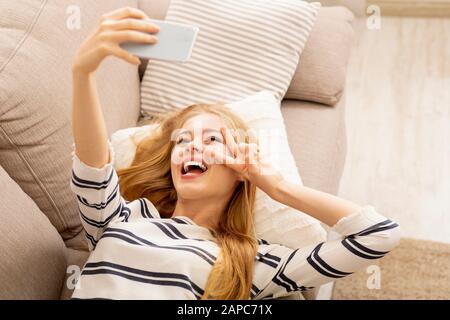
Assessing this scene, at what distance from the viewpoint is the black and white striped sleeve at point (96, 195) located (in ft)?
3.79

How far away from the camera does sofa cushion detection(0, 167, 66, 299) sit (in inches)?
48.2

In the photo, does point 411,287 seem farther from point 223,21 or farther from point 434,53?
point 434,53

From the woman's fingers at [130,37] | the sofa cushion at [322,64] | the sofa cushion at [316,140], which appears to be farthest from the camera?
the sofa cushion at [322,64]

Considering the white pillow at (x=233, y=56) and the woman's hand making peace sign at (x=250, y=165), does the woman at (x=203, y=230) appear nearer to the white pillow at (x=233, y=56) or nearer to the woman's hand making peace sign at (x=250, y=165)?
the woman's hand making peace sign at (x=250, y=165)

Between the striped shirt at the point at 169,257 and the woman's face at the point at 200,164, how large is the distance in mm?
113

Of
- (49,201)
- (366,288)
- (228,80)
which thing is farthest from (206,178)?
(366,288)

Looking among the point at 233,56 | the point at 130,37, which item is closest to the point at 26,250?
the point at 130,37

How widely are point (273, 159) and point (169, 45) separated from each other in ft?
1.98

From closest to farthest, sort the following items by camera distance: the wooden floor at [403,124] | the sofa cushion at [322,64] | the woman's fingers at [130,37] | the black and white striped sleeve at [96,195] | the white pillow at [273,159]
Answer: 1. the woman's fingers at [130,37]
2. the black and white striped sleeve at [96,195]
3. the white pillow at [273,159]
4. the sofa cushion at [322,64]
5. the wooden floor at [403,124]

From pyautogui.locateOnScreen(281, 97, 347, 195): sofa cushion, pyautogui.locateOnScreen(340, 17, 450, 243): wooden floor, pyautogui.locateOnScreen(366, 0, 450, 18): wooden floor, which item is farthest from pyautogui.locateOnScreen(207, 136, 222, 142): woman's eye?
pyautogui.locateOnScreen(366, 0, 450, 18): wooden floor

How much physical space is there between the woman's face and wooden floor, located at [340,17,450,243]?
980 millimetres

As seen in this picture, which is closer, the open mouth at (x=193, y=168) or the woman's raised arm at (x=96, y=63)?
the woman's raised arm at (x=96, y=63)

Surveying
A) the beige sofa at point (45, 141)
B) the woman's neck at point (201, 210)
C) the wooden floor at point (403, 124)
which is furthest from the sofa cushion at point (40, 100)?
the wooden floor at point (403, 124)

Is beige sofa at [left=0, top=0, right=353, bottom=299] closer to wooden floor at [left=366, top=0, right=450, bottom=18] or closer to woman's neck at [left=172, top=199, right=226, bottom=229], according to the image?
woman's neck at [left=172, top=199, right=226, bottom=229]
